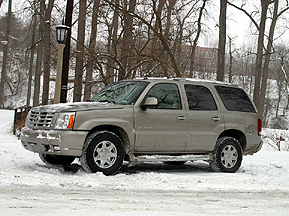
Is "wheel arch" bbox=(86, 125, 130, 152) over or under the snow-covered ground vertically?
over

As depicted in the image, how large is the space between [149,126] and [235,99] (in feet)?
8.66

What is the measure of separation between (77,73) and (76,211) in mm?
13188

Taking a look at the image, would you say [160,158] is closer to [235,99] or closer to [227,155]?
[227,155]

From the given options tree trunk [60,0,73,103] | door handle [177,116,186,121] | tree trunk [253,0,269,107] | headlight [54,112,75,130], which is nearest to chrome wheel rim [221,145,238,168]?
door handle [177,116,186,121]

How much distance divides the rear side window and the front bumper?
11.8 ft

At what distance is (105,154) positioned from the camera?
Result: 7.24 m

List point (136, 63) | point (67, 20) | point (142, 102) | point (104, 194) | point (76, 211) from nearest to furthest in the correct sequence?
point (76, 211)
point (104, 194)
point (142, 102)
point (67, 20)
point (136, 63)

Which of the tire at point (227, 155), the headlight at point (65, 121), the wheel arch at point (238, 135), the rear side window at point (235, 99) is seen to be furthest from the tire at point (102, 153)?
the rear side window at point (235, 99)

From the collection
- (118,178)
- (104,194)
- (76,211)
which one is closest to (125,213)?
(76,211)

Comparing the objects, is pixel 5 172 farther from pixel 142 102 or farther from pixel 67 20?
pixel 67 20

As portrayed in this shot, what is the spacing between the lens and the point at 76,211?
4562 millimetres

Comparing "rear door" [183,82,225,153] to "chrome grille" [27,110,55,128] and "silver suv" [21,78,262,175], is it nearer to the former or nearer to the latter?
"silver suv" [21,78,262,175]

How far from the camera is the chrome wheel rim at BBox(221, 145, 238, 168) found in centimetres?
882

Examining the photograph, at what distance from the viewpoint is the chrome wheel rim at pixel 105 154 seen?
23.5ft
